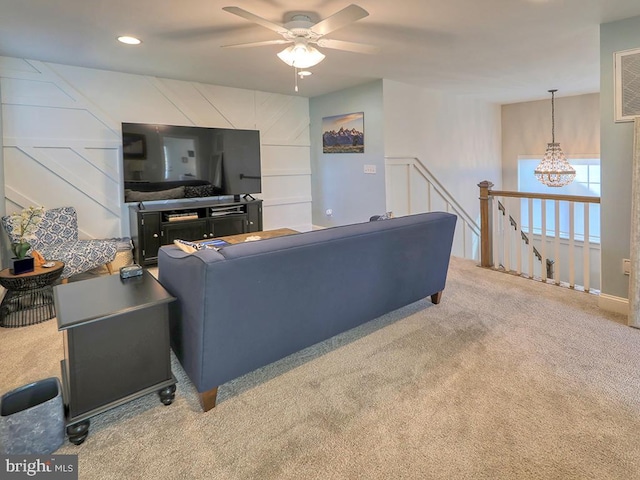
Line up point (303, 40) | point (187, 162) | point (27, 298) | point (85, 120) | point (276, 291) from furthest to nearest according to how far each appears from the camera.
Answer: point (187, 162), point (85, 120), point (27, 298), point (303, 40), point (276, 291)

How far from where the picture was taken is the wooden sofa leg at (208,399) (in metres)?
1.93

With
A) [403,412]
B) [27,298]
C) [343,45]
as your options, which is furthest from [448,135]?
[27,298]

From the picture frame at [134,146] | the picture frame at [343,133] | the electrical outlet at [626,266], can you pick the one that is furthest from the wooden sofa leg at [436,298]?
the picture frame at [134,146]

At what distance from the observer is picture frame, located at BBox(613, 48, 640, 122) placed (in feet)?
9.39

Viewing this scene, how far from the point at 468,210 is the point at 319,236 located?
5.18 m

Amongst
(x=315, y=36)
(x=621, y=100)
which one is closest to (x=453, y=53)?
(x=621, y=100)

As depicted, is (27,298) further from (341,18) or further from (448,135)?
(448,135)

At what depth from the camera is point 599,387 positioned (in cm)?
207

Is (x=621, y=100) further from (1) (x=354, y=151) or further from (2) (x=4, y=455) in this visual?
(2) (x=4, y=455)

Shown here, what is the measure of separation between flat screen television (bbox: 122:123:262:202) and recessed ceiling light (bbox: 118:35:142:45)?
1157mm

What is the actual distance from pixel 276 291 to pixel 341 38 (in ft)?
8.23

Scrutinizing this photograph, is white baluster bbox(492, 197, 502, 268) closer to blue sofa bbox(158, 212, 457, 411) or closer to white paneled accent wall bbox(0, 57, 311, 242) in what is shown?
blue sofa bbox(158, 212, 457, 411)

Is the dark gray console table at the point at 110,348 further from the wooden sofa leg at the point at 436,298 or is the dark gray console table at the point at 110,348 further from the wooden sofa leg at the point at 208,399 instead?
the wooden sofa leg at the point at 436,298

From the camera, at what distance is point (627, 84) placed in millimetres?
2900
